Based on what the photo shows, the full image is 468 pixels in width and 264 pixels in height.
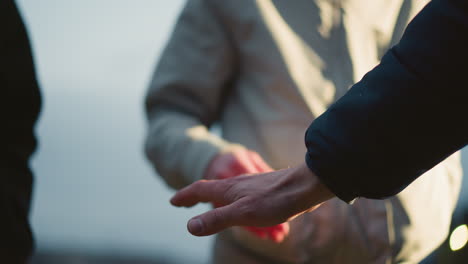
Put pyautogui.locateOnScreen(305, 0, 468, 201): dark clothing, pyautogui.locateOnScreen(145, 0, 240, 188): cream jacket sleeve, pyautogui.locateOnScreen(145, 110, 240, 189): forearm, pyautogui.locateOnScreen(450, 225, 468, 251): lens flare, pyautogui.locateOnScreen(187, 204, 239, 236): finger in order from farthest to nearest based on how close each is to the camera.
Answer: pyautogui.locateOnScreen(145, 0, 240, 188): cream jacket sleeve < pyautogui.locateOnScreen(145, 110, 240, 189): forearm < pyautogui.locateOnScreen(450, 225, 468, 251): lens flare < pyautogui.locateOnScreen(187, 204, 239, 236): finger < pyautogui.locateOnScreen(305, 0, 468, 201): dark clothing

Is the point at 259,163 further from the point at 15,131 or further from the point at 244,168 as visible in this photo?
the point at 15,131

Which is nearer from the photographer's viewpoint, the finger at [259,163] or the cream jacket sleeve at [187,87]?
the finger at [259,163]

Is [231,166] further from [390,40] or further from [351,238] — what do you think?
[390,40]

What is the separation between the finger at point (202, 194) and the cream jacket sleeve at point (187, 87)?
0.48 meters

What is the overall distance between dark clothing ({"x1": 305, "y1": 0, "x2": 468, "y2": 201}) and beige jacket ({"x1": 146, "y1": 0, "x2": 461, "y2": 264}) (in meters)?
0.21

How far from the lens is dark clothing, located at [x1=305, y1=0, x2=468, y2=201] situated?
75cm

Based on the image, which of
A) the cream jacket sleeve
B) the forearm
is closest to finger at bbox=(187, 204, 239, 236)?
the forearm

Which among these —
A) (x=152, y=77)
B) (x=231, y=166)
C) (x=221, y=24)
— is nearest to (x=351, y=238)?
(x=231, y=166)

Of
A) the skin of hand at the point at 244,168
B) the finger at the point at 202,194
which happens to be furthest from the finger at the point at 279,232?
the finger at the point at 202,194

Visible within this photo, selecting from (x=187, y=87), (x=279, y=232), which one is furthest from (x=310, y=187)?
(x=187, y=87)

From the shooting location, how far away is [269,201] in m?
0.85

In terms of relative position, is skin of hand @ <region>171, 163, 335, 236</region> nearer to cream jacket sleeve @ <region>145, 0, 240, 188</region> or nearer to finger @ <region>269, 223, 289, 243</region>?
finger @ <region>269, 223, 289, 243</region>

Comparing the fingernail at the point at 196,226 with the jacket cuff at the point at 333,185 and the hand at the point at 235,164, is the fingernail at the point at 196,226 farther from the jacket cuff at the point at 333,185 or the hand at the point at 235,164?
the hand at the point at 235,164

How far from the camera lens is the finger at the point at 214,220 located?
2.81ft
